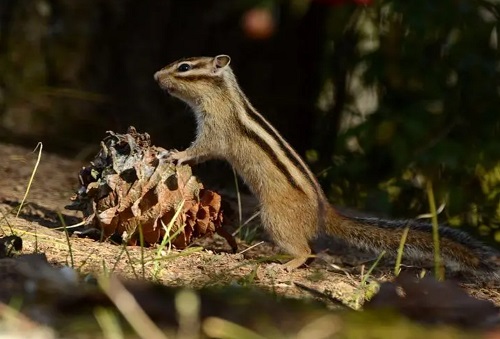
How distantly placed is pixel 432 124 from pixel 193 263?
9.62ft

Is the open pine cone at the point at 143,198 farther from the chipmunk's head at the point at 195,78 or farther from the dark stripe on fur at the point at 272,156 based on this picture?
the chipmunk's head at the point at 195,78

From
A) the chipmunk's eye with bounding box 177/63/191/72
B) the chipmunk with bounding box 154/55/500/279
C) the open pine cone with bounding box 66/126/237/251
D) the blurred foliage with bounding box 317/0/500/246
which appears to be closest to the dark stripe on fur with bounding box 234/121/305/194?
the chipmunk with bounding box 154/55/500/279

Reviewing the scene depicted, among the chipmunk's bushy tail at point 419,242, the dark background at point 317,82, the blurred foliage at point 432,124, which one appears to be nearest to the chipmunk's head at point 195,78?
the dark background at point 317,82

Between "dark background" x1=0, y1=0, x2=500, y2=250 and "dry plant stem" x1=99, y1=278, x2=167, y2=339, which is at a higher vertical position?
"dark background" x1=0, y1=0, x2=500, y2=250

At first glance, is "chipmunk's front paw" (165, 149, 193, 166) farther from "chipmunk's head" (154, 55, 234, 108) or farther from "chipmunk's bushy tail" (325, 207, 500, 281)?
"chipmunk's bushy tail" (325, 207, 500, 281)

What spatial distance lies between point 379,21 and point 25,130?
3.06 meters

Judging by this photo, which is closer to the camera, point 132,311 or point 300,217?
point 132,311

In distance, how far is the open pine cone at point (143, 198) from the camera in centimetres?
430

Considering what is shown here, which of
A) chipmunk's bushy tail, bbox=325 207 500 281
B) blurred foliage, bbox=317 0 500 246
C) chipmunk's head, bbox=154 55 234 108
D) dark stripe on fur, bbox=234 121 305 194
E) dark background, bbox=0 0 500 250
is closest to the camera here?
chipmunk's bushy tail, bbox=325 207 500 281

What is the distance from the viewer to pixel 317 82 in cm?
858

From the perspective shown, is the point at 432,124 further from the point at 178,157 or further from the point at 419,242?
the point at 178,157

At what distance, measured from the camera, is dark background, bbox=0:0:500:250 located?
21.3 ft

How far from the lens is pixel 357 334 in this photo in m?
2.62

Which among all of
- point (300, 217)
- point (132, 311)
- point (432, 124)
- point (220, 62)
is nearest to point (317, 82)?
point (432, 124)
